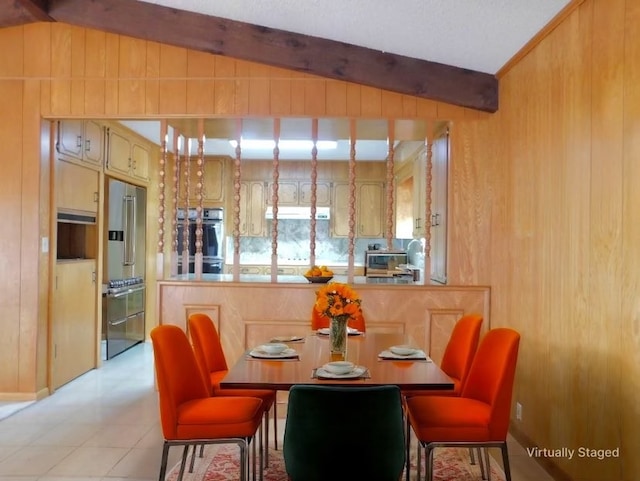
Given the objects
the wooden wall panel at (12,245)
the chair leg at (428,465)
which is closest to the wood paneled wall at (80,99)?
the wooden wall panel at (12,245)

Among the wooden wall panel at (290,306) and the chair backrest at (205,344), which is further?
the wooden wall panel at (290,306)

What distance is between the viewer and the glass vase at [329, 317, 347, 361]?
93.9 inches

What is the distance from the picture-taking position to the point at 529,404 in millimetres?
3100

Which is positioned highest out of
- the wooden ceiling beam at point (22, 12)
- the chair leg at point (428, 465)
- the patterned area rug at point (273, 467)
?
the wooden ceiling beam at point (22, 12)

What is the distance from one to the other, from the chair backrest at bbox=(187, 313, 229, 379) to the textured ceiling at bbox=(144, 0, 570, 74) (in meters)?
2.07

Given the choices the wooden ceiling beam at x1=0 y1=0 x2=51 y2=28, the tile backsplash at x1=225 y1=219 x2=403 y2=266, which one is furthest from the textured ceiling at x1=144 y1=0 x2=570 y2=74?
the tile backsplash at x1=225 y1=219 x2=403 y2=266

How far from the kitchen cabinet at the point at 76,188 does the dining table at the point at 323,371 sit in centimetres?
258

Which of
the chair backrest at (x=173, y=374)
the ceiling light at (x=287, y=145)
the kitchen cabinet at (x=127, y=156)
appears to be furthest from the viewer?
the ceiling light at (x=287, y=145)

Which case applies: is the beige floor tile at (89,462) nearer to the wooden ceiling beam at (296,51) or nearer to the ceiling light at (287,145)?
the wooden ceiling beam at (296,51)

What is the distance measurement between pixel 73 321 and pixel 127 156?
195 centimetres

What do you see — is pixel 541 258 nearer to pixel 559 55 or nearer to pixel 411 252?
pixel 559 55

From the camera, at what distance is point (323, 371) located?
6.88ft

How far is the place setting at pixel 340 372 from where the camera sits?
2.03 m

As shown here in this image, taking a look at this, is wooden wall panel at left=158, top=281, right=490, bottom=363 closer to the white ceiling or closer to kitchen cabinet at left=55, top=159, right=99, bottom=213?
kitchen cabinet at left=55, top=159, right=99, bottom=213
